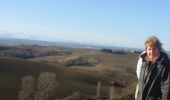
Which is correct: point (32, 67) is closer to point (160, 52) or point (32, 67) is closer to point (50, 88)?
point (50, 88)

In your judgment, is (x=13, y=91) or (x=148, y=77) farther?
(x=13, y=91)

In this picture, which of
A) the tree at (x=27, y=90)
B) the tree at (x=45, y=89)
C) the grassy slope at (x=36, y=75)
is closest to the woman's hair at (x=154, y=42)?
the tree at (x=27, y=90)

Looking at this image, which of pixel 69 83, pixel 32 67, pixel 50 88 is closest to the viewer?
pixel 50 88

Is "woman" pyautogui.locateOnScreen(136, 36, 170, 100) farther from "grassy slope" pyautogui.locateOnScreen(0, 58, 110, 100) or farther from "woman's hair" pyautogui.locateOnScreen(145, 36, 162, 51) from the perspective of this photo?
"grassy slope" pyautogui.locateOnScreen(0, 58, 110, 100)

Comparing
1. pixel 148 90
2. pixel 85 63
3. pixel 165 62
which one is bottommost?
pixel 85 63

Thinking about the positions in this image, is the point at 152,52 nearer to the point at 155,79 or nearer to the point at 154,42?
the point at 154,42

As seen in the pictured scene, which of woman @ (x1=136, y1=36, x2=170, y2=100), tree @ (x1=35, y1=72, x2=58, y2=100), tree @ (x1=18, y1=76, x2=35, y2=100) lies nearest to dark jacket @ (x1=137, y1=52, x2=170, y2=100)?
woman @ (x1=136, y1=36, x2=170, y2=100)

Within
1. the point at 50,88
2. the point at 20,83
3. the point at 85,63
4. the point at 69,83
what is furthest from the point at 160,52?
the point at 85,63

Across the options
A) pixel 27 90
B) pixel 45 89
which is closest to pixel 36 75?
pixel 45 89
